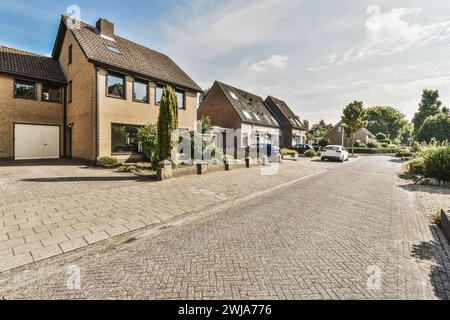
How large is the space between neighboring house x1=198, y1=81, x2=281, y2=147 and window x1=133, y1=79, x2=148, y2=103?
12.6 meters

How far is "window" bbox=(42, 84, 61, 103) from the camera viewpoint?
16547 mm

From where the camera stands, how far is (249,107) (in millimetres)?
32031

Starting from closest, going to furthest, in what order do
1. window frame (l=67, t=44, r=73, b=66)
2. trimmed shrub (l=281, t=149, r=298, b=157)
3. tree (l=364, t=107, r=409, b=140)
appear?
window frame (l=67, t=44, r=73, b=66) < trimmed shrub (l=281, t=149, r=298, b=157) < tree (l=364, t=107, r=409, b=140)

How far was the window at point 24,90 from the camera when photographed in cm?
1534

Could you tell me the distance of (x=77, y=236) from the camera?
447 cm

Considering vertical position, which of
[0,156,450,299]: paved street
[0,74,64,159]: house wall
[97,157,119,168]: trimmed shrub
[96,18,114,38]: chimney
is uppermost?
[96,18,114,38]: chimney

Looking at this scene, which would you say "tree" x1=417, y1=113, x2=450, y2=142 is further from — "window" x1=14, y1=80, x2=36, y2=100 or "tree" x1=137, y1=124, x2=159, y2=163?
"window" x1=14, y1=80, x2=36, y2=100

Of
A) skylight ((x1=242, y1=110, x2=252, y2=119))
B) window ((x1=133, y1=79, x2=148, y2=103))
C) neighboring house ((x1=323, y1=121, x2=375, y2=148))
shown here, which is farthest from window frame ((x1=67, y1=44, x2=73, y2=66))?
neighboring house ((x1=323, y1=121, x2=375, y2=148))

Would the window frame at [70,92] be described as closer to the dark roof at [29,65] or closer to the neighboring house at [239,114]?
the dark roof at [29,65]

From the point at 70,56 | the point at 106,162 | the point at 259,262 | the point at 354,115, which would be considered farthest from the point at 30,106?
the point at 354,115

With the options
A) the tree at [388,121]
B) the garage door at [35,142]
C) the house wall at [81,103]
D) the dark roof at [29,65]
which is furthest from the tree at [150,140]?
the tree at [388,121]

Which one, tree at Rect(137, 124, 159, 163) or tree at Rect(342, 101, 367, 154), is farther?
tree at Rect(342, 101, 367, 154)

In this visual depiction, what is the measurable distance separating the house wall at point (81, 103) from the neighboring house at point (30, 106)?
0.99 metres
